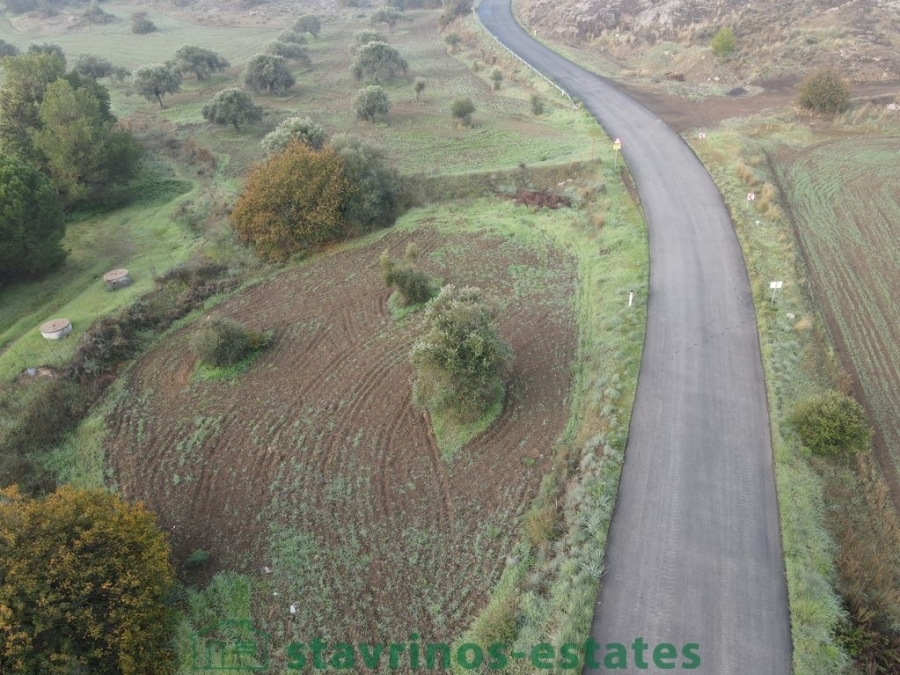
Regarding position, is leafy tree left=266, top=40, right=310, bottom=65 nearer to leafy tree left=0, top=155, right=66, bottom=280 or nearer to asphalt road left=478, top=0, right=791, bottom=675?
leafy tree left=0, top=155, right=66, bottom=280

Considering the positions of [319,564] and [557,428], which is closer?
[319,564]

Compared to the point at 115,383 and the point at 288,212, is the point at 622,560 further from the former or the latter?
the point at 288,212

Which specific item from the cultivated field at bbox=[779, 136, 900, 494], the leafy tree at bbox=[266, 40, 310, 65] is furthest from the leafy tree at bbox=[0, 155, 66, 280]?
the leafy tree at bbox=[266, 40, 310, 65]

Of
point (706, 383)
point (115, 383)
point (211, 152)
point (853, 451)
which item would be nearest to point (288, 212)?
point (115, 383)

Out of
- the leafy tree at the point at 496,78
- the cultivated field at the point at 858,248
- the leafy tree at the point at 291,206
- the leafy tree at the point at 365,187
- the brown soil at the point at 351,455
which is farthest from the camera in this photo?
the leafy tree at the point at 496,78

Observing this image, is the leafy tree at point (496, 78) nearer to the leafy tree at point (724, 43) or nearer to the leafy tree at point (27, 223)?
the leafy tree at point (724, 43)

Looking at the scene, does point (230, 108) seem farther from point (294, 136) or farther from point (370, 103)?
point (294, 136)

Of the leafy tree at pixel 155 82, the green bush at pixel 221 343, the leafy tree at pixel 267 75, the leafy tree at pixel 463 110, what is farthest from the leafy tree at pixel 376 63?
the green bush at pixel 221 343
